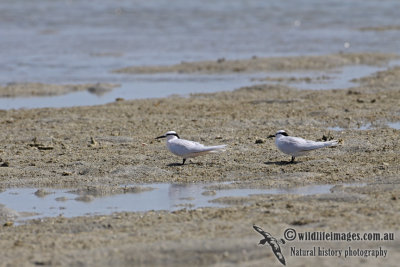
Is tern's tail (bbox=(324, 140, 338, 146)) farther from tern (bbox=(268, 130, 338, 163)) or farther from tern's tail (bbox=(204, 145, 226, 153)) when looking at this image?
tern's tail (bbox=(204, 145, 226, 153))

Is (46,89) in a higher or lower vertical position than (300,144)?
lower

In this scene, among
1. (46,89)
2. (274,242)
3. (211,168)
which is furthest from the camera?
(46,89)

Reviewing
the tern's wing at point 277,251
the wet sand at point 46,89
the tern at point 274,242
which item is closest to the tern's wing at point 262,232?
the tern at point 274,242

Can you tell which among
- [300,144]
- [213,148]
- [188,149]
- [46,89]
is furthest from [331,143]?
[46,89]

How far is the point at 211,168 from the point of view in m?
10.7

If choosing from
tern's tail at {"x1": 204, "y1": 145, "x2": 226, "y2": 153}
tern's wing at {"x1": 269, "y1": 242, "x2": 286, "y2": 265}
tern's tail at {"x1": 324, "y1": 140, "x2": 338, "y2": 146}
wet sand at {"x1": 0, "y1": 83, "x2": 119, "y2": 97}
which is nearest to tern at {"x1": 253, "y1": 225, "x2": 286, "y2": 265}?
tern's wing at {"x1": 269, "y1": 242, "x2": 286, "y2": 265}

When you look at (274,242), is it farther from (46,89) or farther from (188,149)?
(46,89)

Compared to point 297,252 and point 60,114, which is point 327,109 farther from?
point 297,252

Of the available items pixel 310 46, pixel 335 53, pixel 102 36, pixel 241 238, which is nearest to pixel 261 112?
pixel 241 238

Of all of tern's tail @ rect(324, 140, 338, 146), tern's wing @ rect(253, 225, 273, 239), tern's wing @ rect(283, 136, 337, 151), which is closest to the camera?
tern's wing @ rect(253, 225, 273, 239)

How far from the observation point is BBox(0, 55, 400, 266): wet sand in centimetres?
717

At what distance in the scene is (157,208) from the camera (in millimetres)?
8820

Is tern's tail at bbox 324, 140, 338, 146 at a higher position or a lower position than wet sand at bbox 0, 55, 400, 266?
higher

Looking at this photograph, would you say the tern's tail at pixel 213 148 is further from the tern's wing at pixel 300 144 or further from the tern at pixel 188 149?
the tern's wing at pixel 300 144
